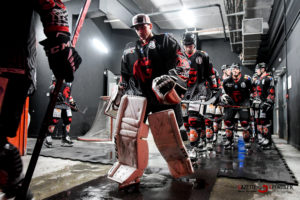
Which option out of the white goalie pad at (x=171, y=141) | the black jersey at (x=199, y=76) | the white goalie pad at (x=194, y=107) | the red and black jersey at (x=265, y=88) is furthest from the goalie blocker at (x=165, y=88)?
the red and black jersey at (x=265, y=88)

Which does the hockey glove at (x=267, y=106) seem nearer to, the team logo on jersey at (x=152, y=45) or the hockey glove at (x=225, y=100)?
the hockey glove at (x=225, y=100)

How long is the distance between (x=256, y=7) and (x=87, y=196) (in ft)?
29.2

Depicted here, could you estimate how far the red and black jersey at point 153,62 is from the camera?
2314 millimetres

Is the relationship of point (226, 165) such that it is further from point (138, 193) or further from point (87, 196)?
point (87, 196)

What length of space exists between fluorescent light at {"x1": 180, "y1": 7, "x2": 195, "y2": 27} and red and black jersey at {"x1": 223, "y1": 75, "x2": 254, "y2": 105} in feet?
16.8

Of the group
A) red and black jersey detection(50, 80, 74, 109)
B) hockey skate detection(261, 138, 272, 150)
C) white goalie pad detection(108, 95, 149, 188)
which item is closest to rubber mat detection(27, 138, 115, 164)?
red and black jersey detection(50, 80, 74, 109)

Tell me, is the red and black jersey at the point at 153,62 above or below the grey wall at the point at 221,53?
below

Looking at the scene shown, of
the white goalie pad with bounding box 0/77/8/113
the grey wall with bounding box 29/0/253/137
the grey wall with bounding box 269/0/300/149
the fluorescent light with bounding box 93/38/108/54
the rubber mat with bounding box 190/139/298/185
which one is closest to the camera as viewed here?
the white goalie pad with bounding box 0/77/8/113

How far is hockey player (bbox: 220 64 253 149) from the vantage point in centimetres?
483

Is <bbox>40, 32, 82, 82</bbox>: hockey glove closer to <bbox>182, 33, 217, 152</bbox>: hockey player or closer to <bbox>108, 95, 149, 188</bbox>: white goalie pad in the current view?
<bbox>108, 95, 149, 188</bbox>: white goalie pad

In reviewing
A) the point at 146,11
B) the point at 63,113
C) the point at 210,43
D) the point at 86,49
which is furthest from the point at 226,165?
the point at 210,43

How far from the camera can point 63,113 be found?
5242mm

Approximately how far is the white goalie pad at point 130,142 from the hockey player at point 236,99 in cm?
323

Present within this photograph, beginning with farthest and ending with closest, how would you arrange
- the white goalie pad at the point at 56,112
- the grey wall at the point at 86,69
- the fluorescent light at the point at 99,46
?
the fluorescent light at the point at 99,46, the grey wall at the point at 86,69, the white goalie pad at the point at 56,112
